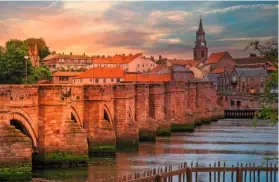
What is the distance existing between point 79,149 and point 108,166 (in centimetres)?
231

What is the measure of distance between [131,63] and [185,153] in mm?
121420

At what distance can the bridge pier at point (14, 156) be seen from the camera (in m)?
36.3

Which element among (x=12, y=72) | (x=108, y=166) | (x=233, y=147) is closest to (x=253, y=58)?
(x=12, y=72)

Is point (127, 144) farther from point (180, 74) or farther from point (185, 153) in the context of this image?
point (180, 74)

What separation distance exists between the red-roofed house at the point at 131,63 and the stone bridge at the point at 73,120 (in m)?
98.0

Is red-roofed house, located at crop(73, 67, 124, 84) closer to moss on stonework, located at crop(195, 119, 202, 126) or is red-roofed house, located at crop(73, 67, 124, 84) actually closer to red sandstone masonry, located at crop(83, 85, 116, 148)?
moss on stonework, located at crop(195, 119, 202, 126)

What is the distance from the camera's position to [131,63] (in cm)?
17588

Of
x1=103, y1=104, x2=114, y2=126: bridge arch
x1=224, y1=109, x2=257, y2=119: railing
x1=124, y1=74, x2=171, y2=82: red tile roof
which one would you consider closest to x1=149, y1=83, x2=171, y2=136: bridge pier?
x1=103, y1=104, x2=114, y2=126: bridge arch

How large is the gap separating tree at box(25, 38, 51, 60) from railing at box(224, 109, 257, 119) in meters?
54.6

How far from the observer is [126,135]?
189ft

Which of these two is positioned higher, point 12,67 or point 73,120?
point 12,67

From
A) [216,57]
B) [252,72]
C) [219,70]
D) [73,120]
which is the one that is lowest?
[73,120]

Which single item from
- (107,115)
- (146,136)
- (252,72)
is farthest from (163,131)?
(252,72)

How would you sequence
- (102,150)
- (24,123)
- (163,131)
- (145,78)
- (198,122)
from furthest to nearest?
1. (145,78)
2. (198,122)
3. (163,131)
4. (102,150)
5. (24,123)
